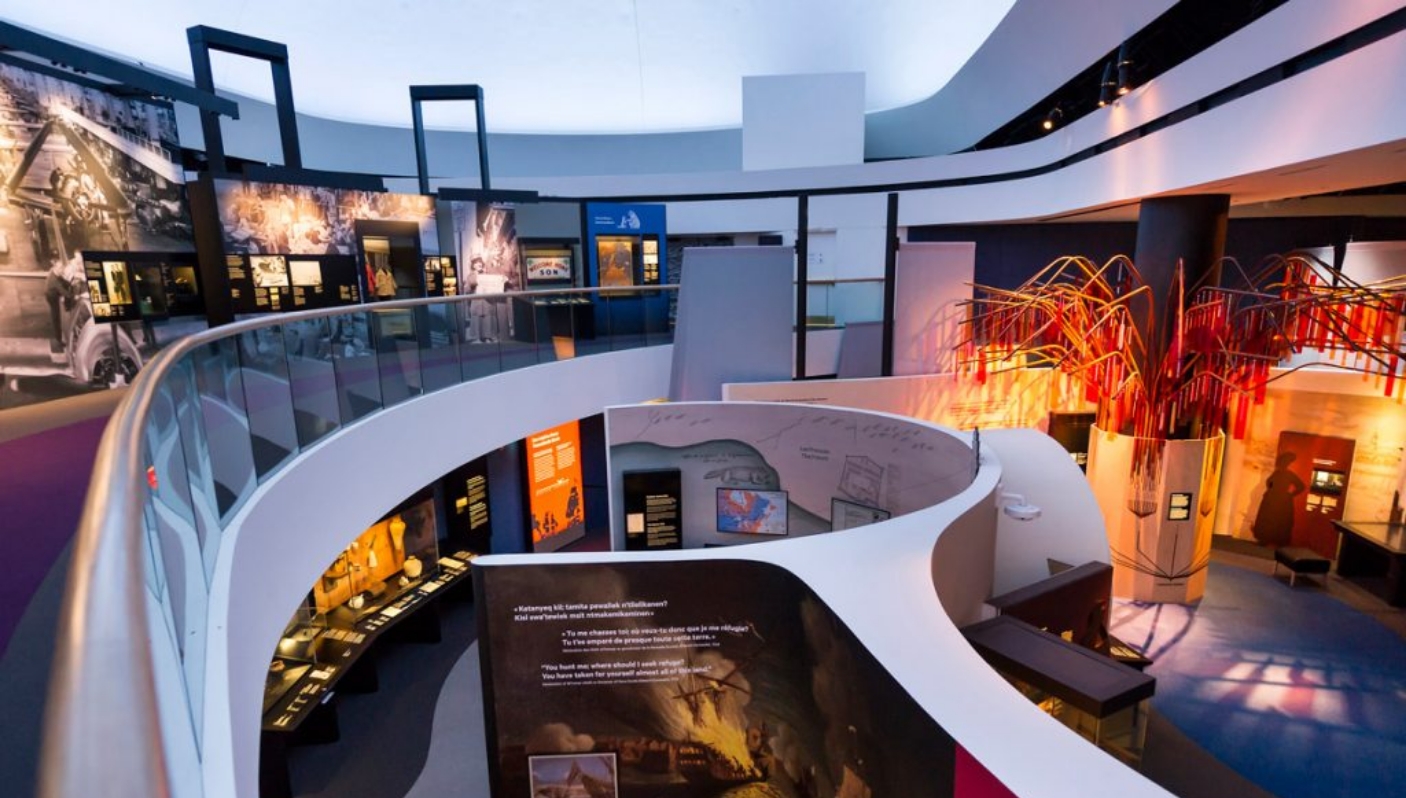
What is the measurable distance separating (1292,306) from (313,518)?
8895 mm

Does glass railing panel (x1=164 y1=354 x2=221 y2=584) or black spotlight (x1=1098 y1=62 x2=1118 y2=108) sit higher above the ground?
black spotlight (x1=1098 y1=62 x2=1118 y2=108)

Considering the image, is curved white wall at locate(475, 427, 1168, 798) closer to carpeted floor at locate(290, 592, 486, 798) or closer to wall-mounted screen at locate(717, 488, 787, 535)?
wall-mounted screen at locate(717, 488, 787, 535)

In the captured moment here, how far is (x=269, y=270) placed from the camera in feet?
27.8

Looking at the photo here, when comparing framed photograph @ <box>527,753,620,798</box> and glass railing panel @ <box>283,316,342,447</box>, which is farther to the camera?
glass railing panel @ <box>283,316,342,447</box>

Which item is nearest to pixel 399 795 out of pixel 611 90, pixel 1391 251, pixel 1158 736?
pixel 1158 736

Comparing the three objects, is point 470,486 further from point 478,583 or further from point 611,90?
point 611,90

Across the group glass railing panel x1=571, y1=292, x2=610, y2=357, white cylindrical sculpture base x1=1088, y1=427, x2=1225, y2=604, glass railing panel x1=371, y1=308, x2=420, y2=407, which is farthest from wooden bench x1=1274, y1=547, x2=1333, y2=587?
glass railing panel x1=371, y1=308, x2=420, y2=407

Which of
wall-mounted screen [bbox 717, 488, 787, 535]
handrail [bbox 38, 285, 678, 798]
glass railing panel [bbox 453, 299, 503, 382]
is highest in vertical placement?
handrail [bbox 38, 285, 678, 798]

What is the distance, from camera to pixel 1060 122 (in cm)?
1321

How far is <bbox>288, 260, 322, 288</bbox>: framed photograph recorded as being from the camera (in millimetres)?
8758

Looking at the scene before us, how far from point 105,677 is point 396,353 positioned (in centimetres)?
632

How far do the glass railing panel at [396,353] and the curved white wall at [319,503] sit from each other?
16cm

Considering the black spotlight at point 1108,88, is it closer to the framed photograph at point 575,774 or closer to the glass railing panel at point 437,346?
the glass railing panel at point 437,346

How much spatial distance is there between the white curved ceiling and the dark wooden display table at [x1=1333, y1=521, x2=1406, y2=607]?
12873mm
